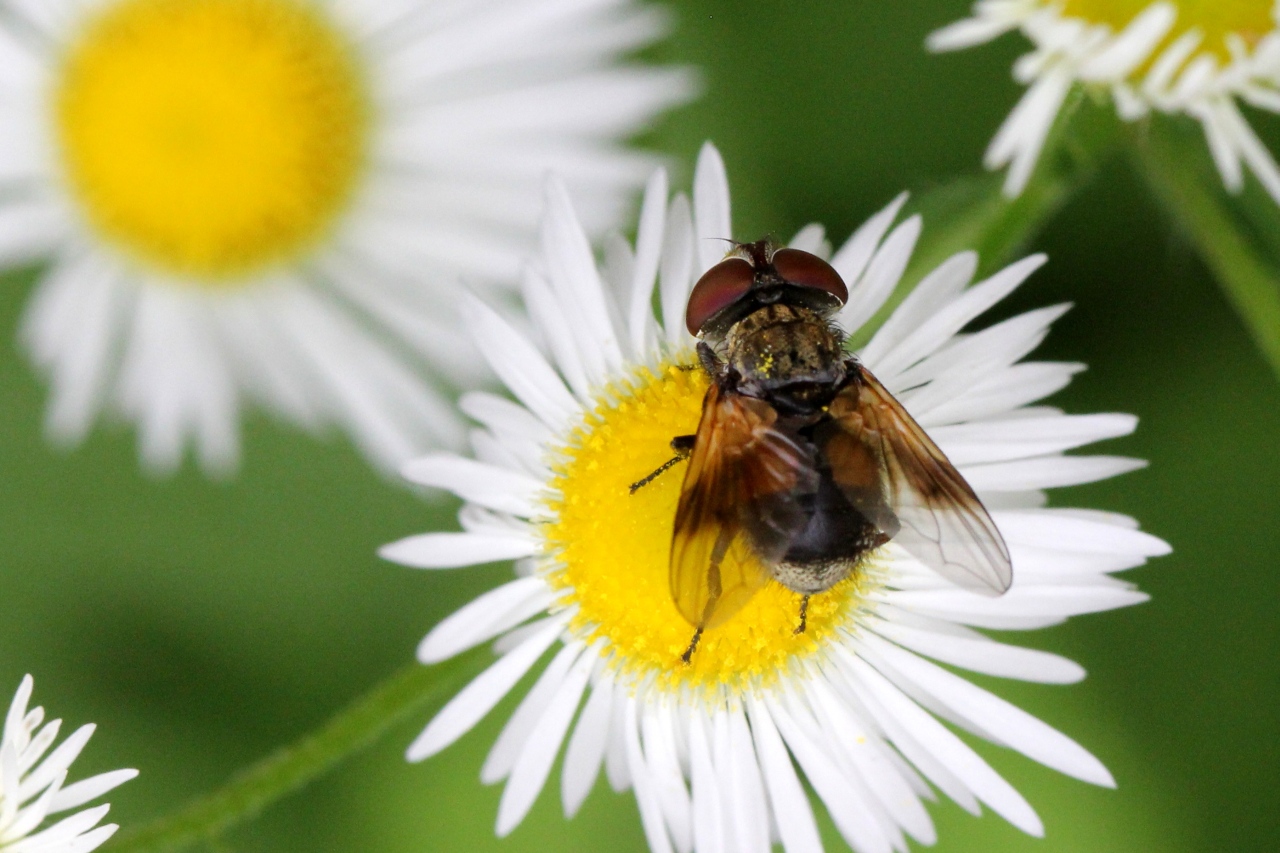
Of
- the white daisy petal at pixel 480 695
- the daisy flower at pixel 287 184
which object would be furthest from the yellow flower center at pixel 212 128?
the white daisy petal at pixel 480 695

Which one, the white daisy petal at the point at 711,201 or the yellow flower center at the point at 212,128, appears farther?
the yellow flower center at the point at 212,128

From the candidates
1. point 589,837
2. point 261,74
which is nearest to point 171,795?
point 589,837

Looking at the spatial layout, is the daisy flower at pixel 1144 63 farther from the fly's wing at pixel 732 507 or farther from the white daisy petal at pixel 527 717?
the white daisy petal at pixel 527 717

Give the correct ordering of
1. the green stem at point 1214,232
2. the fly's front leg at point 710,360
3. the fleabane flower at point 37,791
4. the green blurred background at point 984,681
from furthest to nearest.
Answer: the green blurred background at point 984,681 < the green stem at point 1214,232 < the fly's front leg at point 710,360 < the fleabane flower at point 37,791

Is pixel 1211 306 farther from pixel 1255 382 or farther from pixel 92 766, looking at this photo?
pixel 92 766

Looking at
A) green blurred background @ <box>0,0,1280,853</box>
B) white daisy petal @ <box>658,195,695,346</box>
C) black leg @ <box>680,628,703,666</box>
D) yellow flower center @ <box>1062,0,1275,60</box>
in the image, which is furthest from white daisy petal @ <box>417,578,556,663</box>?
yellow flower center @ <box>1062,0,1275,60</box>

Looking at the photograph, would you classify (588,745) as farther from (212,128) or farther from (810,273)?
(212,128)
